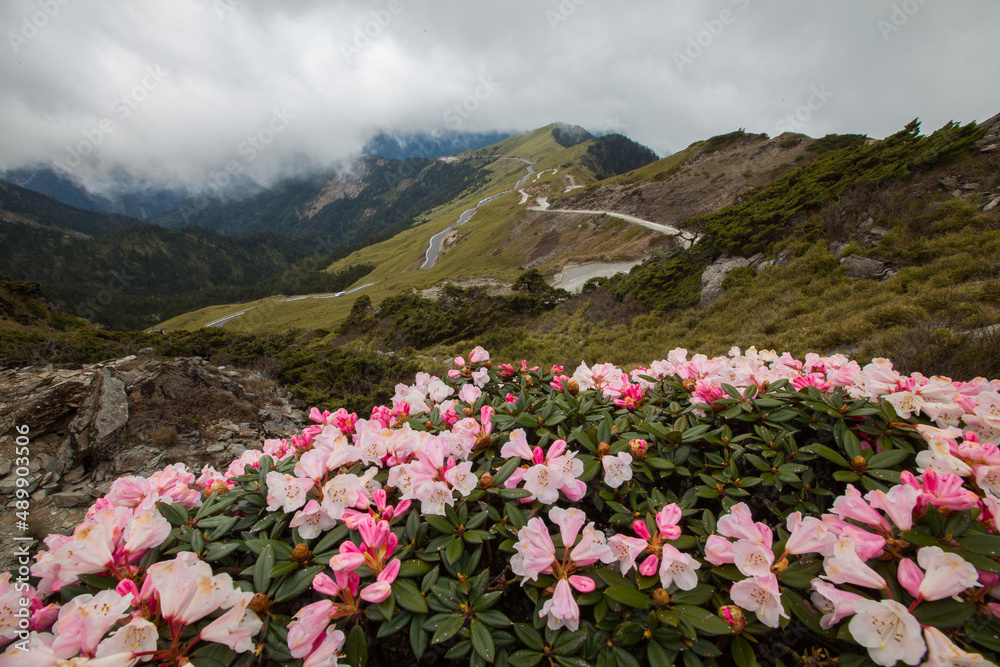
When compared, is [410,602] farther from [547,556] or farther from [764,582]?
[764,582]

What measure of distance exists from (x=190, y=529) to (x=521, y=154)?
166728 millimetres

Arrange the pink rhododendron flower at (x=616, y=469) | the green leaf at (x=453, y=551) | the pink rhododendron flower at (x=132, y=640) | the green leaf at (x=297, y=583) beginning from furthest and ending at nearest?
the pink rhododendron flower at (x=616, y=469) → the green leaf at (x=453, y=551) → the green leaf at (x=297, y=583) → the pink rhododendron flower at (x=132, y=640)

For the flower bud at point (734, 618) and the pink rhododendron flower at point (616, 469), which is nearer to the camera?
the flower bud at point (734, 618)

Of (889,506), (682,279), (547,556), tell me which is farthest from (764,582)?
(682,279)

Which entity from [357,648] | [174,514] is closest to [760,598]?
[357,648]

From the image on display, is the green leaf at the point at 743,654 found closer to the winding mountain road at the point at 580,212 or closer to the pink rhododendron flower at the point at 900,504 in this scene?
the pink rhododendron flower at the point at 900,504

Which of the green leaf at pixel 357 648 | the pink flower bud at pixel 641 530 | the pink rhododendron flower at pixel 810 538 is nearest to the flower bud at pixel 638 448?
the pink flower bud at pixel 641 530

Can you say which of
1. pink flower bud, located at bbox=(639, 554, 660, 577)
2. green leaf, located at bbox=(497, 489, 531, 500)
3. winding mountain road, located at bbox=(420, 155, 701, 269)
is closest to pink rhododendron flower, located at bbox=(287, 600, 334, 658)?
green leaf, located at bbox=(497, 489, 531, 500)

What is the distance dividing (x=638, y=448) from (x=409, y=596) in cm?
102

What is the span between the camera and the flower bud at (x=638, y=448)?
4.98ft

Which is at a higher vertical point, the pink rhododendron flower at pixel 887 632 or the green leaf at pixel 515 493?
the green leaf at pixel 515 493

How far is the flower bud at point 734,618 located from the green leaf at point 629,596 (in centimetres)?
19

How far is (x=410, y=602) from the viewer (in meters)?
1.08

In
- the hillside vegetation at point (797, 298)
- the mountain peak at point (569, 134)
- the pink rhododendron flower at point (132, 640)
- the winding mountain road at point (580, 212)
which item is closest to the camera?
the pink rhododendron flower at point (132, 640)
